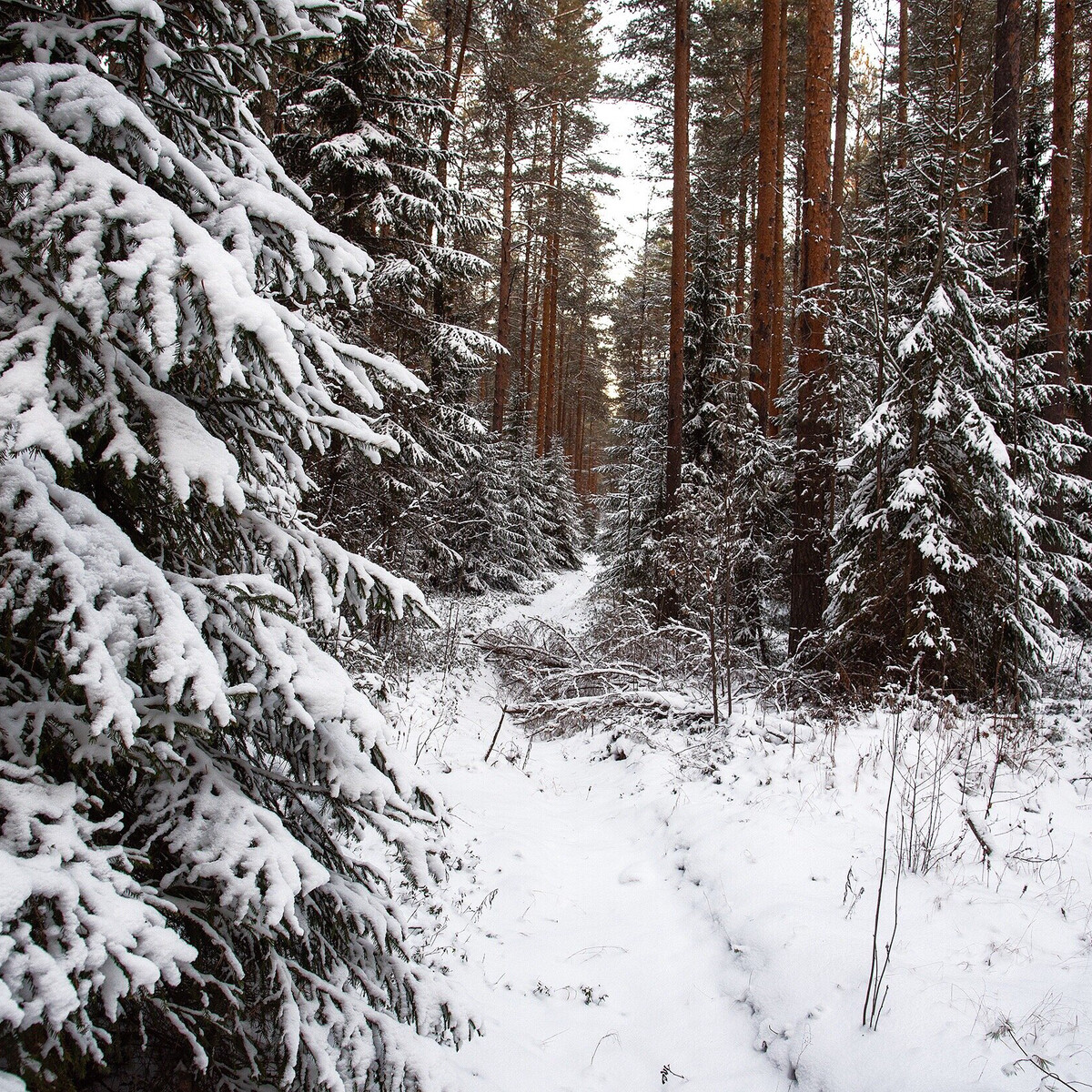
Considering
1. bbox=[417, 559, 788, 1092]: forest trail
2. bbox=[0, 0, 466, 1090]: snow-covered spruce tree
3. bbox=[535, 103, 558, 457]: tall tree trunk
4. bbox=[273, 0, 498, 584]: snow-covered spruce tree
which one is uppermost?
bbox=[535, 103, 558, 457]: tall tree trunk

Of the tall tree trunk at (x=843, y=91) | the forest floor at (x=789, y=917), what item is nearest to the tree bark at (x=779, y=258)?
the tall tree trunk at (x=843, y=91)

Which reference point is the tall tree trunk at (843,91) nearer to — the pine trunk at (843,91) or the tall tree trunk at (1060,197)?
the pine trunk at (843,91)

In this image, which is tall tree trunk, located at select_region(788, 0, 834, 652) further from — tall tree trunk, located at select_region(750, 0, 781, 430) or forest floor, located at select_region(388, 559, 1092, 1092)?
forest floor, located at select_region(388, 559, 1092, 1092)

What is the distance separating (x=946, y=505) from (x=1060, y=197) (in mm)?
7114

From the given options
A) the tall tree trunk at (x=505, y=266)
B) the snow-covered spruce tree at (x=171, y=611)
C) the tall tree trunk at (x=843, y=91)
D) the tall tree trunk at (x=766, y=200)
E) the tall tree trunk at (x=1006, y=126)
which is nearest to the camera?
the snow-covered spruce tree at (x=171, y=611)

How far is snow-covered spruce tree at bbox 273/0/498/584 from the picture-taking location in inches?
326

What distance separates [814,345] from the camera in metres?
7.96

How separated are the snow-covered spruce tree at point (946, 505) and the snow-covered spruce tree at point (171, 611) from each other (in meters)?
6.01

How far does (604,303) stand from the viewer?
114 ft

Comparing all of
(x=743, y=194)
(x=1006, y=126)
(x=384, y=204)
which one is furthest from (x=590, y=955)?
(x=743, y=194)

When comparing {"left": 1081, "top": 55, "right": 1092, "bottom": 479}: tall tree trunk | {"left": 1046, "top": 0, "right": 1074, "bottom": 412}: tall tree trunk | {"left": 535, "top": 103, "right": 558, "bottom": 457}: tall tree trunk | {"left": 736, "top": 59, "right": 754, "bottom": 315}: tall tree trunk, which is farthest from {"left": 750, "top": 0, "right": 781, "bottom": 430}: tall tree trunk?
{"left": 535, "top": 103, "right": 558, "bottom": 457}: tall tree trunk

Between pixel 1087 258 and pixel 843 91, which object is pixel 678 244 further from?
pixel 1087 258

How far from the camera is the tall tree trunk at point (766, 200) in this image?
1115 cm

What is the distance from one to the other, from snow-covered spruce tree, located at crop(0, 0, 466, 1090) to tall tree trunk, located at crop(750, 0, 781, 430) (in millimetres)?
10094
